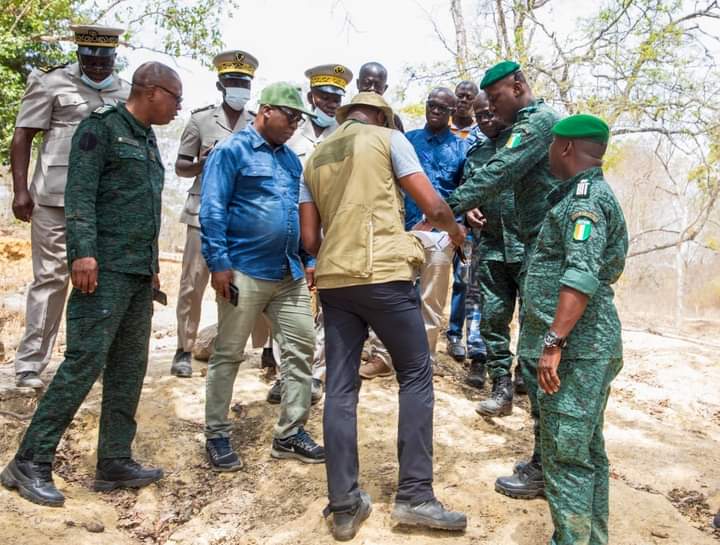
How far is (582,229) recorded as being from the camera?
Result: 2.52 meters

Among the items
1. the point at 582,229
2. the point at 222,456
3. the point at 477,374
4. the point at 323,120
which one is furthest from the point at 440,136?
the point at 222,456

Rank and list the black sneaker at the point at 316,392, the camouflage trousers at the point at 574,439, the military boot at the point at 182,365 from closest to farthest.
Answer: the camouflage trousers at the point at 574,439
the black sneaker at the point at 316,392
the military boot at the point at 182,365

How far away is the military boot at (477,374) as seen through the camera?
5262mm

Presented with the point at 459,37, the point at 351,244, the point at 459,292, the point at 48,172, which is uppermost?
the point at 459,37

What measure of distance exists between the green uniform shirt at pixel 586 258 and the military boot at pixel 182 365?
3.21m

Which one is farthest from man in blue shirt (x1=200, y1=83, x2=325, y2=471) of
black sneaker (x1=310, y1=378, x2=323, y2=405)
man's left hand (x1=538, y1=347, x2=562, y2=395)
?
man's left hand (x1=538, y1=347, x2=562, y2=395)

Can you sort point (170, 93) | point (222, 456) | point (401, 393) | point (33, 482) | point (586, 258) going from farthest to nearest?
point (222, 456) < point (170, 93) < point (33, 482) < point (401, 393) < point (586, 258)

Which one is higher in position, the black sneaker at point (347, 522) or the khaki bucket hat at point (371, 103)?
the khaki bucket hat at point (371, 103)

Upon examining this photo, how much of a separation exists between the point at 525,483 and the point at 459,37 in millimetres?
10576

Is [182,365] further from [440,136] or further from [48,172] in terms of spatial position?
[440,136]

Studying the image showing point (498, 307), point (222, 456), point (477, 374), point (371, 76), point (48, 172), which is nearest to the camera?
point (222, 456)

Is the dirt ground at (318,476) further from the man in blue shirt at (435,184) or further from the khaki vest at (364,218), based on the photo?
the khaki vest at (364,218)

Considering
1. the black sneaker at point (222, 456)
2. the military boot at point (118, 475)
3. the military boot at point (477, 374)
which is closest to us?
the military boot at point (118, 475)

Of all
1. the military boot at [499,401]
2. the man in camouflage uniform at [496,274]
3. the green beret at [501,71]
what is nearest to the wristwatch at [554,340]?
the green beret at [501,71]
